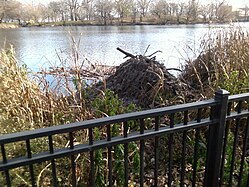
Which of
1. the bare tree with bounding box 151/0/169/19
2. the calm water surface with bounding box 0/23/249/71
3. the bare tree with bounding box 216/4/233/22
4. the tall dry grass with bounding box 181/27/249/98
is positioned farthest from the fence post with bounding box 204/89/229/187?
the bare tree with bounding box 151/0/169/19

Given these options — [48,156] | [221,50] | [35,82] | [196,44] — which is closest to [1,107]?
[35,82]

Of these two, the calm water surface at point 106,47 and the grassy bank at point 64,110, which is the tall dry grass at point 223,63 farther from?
the calm water surface at point 106,47

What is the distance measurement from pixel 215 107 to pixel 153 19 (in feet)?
87.7

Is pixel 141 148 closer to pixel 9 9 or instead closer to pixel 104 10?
pixel 9 9

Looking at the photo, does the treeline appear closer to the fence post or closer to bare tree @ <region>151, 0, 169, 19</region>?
bare tree @ <region>151, 0, 169, 19</region>

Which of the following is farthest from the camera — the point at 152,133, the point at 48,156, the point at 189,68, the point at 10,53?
the point at 189,68

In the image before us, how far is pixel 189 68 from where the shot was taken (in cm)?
501

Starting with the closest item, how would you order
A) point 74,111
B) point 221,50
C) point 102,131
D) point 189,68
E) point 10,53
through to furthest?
point 102,131 → point 74,111 → point 10,53 → point 221,50 → point 189,68

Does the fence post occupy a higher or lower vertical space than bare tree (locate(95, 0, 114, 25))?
lower

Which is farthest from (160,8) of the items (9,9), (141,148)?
(141,148)

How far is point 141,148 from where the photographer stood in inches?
60.6

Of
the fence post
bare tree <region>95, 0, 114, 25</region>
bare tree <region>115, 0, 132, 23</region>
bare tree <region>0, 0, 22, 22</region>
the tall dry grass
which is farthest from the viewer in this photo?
bare tree <region>95, 0, 114, 25</region>

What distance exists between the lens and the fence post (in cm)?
161

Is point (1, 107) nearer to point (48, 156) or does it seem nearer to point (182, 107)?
point (48, 156)
